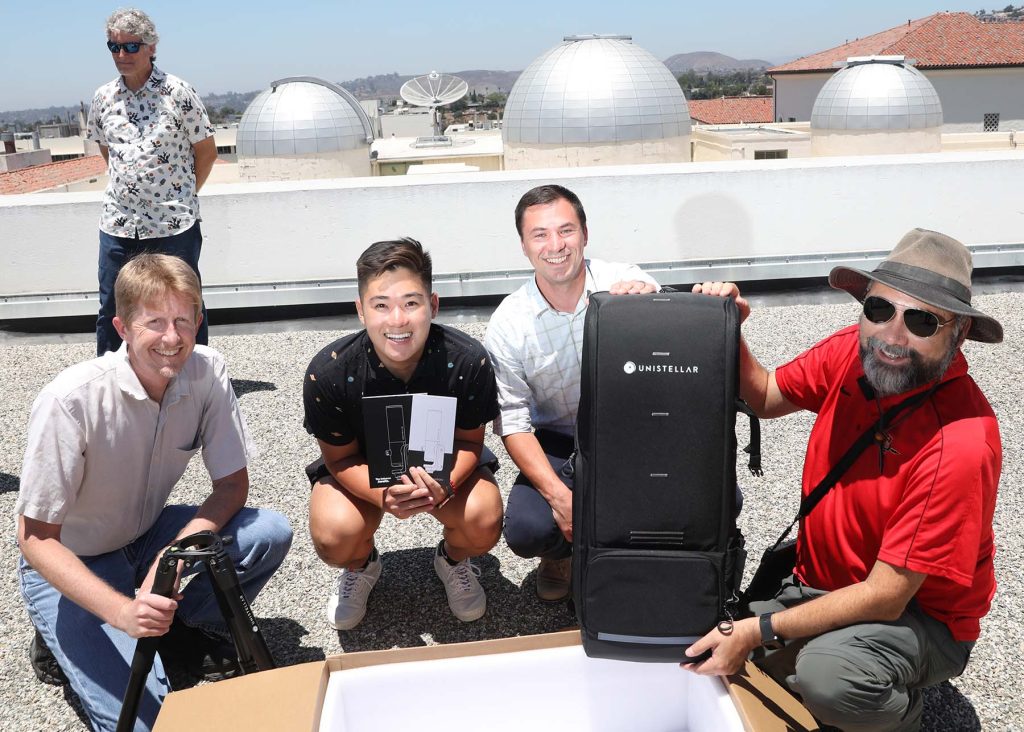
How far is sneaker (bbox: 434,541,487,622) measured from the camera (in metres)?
2.93

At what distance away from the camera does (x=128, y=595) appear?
2453mm

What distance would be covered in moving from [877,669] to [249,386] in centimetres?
454

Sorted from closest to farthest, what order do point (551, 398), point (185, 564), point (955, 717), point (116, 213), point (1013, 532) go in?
point (185, 564) → point (955, 717) → point (551, 398) → point (1013, 532) → point (116, 213)

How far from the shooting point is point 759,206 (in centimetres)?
779

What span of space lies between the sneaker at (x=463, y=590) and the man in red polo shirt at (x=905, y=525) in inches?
42.3

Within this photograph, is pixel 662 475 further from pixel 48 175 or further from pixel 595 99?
pixel 48 175

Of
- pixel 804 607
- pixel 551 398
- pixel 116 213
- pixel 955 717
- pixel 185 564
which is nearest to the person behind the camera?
pixel 804 607

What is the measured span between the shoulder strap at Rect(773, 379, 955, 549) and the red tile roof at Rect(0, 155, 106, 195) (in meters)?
26.0

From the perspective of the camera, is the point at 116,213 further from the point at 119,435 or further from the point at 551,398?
the point at 551,398

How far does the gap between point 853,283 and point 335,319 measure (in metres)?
5.72

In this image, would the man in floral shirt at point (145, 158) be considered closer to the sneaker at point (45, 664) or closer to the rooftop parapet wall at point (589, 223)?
the sneaker at point (45, 664)

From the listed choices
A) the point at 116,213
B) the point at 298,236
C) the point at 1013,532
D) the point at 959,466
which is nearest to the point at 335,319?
the point at 298,236

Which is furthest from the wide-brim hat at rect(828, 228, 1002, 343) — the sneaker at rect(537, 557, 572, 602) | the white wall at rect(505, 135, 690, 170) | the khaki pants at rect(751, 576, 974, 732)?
the white wall at rect(505, 135, 690, 170)

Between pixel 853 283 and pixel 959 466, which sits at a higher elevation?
pixel 853 283
